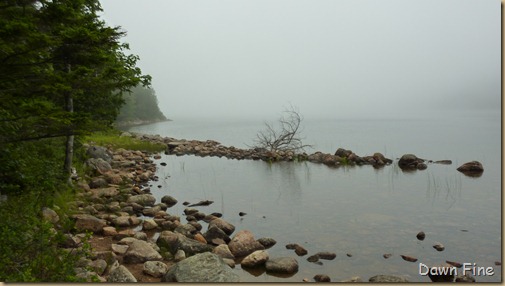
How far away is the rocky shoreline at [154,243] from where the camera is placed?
6.35 m

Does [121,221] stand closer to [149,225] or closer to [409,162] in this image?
[149,225]

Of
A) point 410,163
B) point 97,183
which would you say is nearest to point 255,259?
point 97,183

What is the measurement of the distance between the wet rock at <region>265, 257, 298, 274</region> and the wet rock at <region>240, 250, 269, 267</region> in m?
0.14

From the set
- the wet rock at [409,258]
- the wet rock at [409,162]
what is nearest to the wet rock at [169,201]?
the wet rock at [409,258]

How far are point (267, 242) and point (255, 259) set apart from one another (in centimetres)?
134

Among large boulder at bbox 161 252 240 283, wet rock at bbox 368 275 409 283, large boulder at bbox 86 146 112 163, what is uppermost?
large boulder at bbox 86 146 112 163

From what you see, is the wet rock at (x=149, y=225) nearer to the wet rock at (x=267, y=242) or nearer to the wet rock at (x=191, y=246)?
the wet rock at (x=191, y=246)

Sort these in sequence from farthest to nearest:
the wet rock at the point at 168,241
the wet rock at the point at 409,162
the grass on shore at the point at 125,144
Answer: the grass on shore at the point at 125,144 < the wet rock at the point at 409,162 < the wet rock at the point at 168,241

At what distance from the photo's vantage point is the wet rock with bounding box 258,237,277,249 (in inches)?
349

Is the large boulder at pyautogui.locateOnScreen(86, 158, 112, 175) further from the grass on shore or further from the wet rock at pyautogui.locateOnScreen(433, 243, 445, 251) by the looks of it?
the wet rock at pyautogui.locateOnScreen(433, 243, 445, 251)

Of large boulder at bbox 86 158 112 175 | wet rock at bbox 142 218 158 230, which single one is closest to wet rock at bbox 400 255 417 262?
wet rock at bbox 142 218 158 230

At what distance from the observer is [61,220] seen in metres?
8.33

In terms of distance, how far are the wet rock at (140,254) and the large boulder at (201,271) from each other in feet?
2.75

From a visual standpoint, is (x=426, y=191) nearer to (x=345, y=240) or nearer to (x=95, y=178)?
(x=345, y=240)
